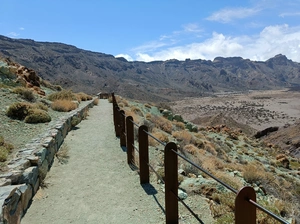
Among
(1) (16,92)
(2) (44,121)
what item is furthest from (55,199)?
(1) (16,92)

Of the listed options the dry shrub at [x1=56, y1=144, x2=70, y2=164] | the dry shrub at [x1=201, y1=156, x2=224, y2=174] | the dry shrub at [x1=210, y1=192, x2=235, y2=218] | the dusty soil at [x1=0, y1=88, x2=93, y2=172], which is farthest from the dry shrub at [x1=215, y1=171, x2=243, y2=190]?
the dusty soil at [x1=0, y1=88, x2=93, y2=172]

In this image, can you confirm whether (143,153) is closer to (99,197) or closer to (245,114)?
(99,197)

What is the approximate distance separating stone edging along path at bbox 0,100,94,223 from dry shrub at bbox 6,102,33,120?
10.0 feet

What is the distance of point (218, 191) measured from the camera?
6.85 m

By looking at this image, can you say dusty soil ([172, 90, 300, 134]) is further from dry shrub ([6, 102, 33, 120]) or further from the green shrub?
the green shrub

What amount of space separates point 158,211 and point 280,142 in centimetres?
4001

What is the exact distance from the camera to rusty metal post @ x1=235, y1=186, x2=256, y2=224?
2.76 meters

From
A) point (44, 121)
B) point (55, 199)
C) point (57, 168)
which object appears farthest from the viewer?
point (44, 121)

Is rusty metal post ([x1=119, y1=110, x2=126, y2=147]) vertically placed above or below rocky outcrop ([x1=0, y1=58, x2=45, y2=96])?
below

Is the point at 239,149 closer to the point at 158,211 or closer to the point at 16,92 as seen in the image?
the point at 16,92

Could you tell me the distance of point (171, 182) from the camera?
189 inches

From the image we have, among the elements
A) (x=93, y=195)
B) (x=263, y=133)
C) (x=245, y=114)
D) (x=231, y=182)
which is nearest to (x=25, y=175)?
(x=93, y=195)

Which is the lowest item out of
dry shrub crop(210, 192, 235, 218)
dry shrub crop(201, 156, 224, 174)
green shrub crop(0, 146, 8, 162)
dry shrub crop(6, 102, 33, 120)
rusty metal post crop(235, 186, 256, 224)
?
dry shrub crop(201, 156, 224, 174)

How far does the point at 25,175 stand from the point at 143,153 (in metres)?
2.51
